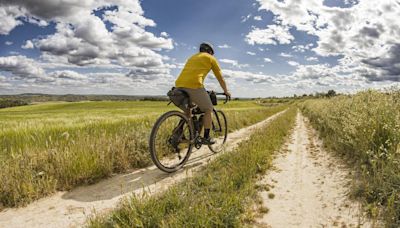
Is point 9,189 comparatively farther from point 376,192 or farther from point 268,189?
point 376,192

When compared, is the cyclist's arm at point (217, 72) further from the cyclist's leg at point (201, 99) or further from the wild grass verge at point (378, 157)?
the wild grass verge at point (378, 157)

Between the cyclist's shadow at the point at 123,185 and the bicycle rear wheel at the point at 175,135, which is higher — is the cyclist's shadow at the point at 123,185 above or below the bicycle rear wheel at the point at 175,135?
below

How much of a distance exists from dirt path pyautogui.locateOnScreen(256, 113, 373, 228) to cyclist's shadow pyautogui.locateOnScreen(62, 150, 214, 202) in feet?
5.39

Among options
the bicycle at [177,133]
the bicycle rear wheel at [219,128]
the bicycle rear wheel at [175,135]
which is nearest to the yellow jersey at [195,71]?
the bicycle at [177,133]

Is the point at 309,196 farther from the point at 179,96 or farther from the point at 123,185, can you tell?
the point at 179,96

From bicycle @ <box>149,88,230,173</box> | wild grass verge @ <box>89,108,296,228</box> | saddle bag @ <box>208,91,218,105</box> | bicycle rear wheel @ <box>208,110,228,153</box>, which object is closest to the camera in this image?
wild grass verge @ <box>89,108,296,228</box>

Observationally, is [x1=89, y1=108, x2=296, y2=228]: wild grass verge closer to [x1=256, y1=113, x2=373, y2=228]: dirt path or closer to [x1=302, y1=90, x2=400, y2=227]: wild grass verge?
[x1=256, y1=113, x2=373, y2=228]: dirt path

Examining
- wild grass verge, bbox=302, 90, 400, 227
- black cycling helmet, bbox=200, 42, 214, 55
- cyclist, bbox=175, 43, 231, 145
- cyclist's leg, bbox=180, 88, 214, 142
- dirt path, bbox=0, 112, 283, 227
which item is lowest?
dirt path, bbox=0, 112, 283, 227

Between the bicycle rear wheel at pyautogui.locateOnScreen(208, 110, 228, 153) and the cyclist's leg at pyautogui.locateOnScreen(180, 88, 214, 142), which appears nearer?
the cyclist's leg at pyautogui.locateOnScreen(180, 88, 214, 142)

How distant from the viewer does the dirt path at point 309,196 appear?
3.59 m

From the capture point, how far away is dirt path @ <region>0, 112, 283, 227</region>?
155 inches

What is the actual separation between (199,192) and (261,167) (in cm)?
184

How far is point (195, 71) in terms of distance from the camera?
6586 millimetres

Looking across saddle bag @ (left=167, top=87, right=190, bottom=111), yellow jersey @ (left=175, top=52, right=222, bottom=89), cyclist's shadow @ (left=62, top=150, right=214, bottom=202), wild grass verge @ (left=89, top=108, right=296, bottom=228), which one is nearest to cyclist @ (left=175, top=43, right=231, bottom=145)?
yellow jersey @ (left=175, top=52, right=222, bottom=89)
